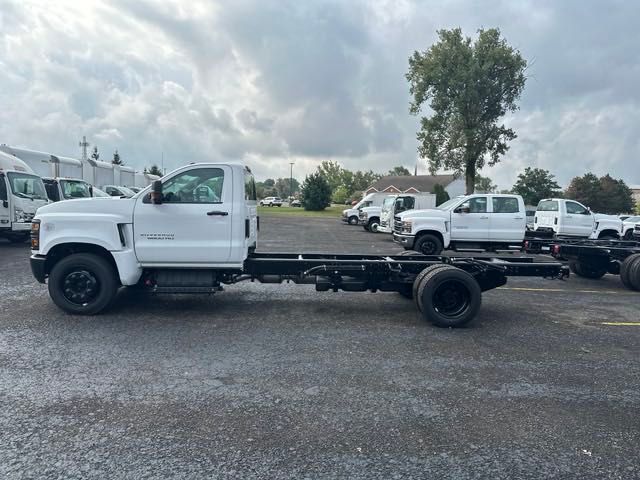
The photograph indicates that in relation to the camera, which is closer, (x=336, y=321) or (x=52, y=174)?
(x=336, y=321)

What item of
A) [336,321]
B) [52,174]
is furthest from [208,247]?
[52,174]

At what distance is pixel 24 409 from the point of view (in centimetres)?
357

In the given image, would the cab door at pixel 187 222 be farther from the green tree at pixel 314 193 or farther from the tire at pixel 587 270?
the green tree at pixel 314 193

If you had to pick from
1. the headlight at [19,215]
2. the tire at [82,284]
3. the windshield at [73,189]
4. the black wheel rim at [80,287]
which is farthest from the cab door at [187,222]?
the windshield at [73,189]

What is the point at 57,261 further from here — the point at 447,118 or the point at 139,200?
the point at 447,118

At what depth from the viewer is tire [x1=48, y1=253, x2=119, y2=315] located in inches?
240

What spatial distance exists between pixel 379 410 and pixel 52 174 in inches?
848

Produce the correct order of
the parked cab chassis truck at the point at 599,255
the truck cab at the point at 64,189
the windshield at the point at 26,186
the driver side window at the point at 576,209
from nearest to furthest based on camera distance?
the parked cab chassis truck at the point at 599,255
the windshield at the point at 26,186
the driver side window at the point at 576,209
the truck cab at the point at 64,189

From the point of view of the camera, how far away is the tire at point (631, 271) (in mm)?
8977

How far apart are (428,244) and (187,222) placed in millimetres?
8561

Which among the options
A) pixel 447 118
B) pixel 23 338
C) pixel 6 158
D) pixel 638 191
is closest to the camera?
pixel 23 338

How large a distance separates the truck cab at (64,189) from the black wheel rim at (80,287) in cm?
1147

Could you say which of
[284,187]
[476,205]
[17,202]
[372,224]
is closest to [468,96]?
[372,224]

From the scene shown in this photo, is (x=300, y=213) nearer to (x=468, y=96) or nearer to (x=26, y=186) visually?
(x=468, y=96)
